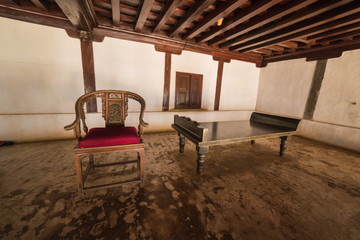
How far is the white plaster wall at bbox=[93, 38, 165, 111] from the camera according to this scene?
3.64m

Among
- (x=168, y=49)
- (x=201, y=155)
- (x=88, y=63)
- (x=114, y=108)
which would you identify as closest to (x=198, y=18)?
(x=168, y=49)

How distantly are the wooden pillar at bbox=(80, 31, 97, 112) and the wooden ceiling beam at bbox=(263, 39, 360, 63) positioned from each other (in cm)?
625

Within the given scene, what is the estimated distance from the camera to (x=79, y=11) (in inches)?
95.3

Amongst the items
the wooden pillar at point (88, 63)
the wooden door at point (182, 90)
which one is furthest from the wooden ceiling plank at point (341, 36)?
the wooden pillar at point (88, 63)

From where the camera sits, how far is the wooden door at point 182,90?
4.61m

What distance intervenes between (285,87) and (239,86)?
160 centimetres

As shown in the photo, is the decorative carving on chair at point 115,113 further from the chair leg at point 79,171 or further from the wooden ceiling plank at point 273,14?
the wooden ceiling plank at point 273,14

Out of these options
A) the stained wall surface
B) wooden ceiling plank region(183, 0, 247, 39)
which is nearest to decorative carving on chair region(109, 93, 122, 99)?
wooden ceiling plank region(183, 0, 247, 39)

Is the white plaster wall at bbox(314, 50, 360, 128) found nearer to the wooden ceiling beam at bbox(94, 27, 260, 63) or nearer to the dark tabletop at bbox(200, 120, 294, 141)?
the wooden ceiling beam at bbox(94, 27, 260, 63)

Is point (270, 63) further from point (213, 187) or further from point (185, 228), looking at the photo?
point (185, 228)

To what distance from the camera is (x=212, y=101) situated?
5285 mm

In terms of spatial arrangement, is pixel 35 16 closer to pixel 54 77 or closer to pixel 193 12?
pixel 54 77

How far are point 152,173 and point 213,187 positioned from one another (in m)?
0.96

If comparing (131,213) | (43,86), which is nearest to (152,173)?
(131,213)
